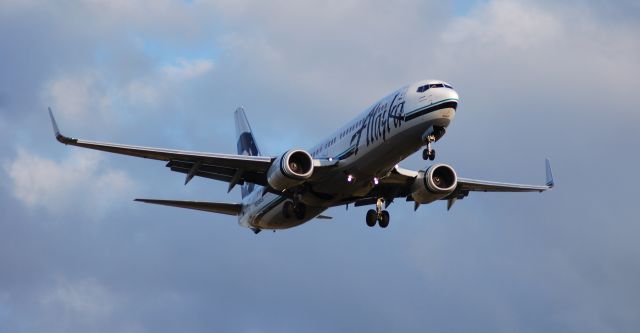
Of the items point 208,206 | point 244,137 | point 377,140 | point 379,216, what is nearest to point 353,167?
point 377,140

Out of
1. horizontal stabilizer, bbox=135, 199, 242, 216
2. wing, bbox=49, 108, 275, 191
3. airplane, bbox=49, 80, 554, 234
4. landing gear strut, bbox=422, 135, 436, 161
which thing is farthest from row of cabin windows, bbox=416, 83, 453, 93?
horizontal stabilizer, bbox=135, 199, 242, 216

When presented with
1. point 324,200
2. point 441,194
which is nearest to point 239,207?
point 324,200

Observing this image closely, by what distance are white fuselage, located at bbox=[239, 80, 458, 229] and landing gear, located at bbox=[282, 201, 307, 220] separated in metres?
0.29

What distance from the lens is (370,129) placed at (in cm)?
4612

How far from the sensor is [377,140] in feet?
149

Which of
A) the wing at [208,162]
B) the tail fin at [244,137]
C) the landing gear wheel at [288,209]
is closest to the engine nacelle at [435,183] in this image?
the landing gear wheel at [288,209]

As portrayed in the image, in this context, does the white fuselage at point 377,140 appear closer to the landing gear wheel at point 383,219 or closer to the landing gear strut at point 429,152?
the landing gear strut at point 429,152

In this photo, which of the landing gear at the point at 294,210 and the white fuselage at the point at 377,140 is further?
the landing gear at the point at 294,210

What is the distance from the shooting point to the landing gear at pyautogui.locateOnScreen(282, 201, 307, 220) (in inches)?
1969

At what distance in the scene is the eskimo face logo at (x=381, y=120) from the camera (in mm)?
45031

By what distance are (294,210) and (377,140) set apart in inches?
257

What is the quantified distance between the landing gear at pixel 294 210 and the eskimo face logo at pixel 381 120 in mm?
4694

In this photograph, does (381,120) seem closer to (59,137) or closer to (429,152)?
(429,152)

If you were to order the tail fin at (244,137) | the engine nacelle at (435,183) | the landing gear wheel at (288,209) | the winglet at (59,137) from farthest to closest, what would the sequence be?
1. the tail fin at (244,137)
2. the landing gear wheel at (288,209)
3. the engine nacelle at (435,183)
4. the winglet at (59,137)
